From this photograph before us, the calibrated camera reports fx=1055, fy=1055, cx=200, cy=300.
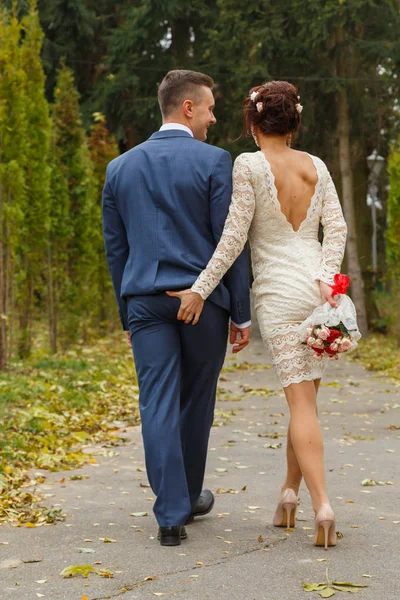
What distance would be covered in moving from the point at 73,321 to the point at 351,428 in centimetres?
798

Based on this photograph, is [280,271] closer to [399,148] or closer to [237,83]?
[399,148]

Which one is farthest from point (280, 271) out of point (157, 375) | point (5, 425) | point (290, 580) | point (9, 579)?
point (5, 425)

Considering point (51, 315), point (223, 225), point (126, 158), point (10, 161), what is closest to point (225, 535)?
point (223, 225)

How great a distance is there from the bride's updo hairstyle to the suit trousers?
2.99 feet

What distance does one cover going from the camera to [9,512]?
5.63 m

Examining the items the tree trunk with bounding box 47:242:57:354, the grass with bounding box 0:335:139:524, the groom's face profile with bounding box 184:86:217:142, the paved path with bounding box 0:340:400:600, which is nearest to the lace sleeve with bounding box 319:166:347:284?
the groom's face profile with bounding box 184:86:217:142

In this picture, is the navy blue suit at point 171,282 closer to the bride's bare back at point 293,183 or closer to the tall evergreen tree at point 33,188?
the bride's bare back at point 293,183

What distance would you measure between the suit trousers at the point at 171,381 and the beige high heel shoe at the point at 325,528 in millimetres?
602

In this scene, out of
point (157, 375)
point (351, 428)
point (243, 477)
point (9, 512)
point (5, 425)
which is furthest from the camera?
point (351, 428)

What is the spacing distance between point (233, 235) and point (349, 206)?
17.3m

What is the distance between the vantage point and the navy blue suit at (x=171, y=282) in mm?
4910

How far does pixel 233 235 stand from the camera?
4863 millimetres

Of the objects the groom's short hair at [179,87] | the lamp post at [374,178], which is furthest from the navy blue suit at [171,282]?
the lamp post at [374,178]

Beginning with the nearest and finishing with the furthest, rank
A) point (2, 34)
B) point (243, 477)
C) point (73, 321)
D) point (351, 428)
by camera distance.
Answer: point (243, 477) < point (351, 428) < point (2, 34) < point (73, 321)
